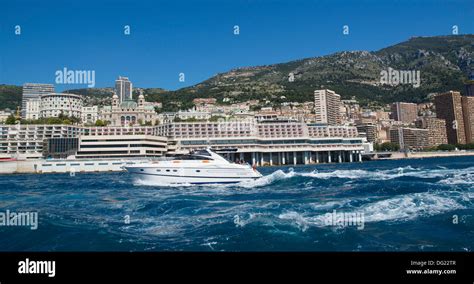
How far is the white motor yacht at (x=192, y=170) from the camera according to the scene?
2922cm

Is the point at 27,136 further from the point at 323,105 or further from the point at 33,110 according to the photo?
the point at 323,105

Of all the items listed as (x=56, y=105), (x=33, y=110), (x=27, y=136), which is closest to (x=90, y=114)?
(x=56, y=105)

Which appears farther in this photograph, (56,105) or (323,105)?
(323,105)

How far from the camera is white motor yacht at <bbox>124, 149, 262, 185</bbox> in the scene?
95.9 feet

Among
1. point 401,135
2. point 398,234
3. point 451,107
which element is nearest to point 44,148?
point 398,234

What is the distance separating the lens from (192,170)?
2950 centimetres

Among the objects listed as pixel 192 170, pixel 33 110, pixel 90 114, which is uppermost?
pixel 33 110

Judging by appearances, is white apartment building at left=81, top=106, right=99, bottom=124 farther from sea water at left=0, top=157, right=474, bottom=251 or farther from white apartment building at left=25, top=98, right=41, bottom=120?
sea water at left=0, top=157, right=474, bottom=251

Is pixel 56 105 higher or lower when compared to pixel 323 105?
higher

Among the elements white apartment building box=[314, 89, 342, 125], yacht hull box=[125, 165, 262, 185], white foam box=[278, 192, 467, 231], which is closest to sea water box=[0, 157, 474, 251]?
white foam box=[278, 192, 467, 231]
